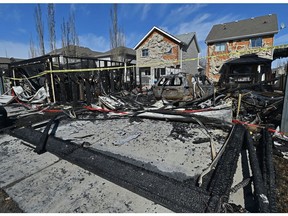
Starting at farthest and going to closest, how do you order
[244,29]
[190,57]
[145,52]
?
[190,57], [145,52], [244,29]

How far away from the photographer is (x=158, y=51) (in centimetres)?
2083

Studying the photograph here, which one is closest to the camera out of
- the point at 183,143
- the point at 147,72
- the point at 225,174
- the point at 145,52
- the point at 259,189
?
the point at 259,189

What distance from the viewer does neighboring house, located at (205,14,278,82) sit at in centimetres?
1797

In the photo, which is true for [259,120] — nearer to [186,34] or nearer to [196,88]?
[196,88]

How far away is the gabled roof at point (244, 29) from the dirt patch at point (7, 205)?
23.3 m

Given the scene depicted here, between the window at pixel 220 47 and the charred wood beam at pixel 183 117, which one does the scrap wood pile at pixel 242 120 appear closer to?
the charred wood beam at pixel 183 117

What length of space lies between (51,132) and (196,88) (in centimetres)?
607

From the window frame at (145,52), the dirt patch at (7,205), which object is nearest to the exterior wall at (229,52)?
the window frame at (145,52)

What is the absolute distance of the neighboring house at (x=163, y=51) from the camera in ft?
63.5

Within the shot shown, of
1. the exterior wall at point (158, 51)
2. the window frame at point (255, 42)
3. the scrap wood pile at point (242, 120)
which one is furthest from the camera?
the exterior wall at point (158, 51)

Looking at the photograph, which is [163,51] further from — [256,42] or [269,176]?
[269,176]

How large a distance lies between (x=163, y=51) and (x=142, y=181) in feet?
66.6

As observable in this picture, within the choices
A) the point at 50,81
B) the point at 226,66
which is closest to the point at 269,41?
the point at 226,66

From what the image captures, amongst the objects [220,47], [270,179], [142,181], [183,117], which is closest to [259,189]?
[270,179]
